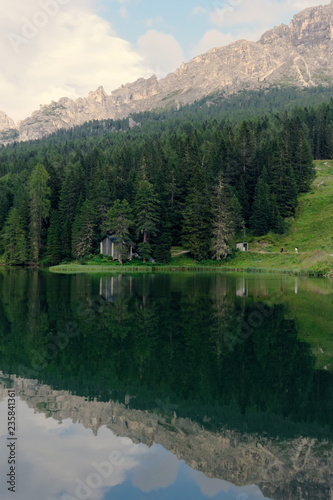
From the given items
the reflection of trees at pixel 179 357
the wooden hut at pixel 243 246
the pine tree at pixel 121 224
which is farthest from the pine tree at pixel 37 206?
the reflection of trees at pixel 179 357

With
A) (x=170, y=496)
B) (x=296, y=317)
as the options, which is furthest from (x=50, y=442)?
(x=296, y=317)

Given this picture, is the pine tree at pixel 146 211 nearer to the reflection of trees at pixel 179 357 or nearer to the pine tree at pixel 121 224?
the pine tree at pixel 121 224

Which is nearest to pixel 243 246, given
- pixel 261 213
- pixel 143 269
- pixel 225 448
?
pixel 261 213

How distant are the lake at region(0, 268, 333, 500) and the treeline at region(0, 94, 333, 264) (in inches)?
2656

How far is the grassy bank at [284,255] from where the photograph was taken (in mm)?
72188

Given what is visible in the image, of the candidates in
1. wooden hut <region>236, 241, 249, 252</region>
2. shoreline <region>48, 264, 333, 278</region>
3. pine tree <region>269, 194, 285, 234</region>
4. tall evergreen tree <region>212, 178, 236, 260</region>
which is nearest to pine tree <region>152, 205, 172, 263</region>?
shoreline <region>48, 264, 333, 278</region>

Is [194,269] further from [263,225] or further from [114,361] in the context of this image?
[114,361]

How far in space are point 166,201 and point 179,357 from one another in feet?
278

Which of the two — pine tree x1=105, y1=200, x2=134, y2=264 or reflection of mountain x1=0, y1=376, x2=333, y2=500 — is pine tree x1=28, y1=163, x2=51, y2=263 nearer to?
pine tree x1=105, y1=200, x2=134, y2=264

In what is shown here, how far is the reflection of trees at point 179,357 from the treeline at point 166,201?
62.2 meters

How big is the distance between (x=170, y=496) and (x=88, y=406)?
4.57m

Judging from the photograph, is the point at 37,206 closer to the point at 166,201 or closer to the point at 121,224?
the point at 121,224

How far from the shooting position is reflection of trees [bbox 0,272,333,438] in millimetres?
12158

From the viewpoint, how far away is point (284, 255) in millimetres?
81188
